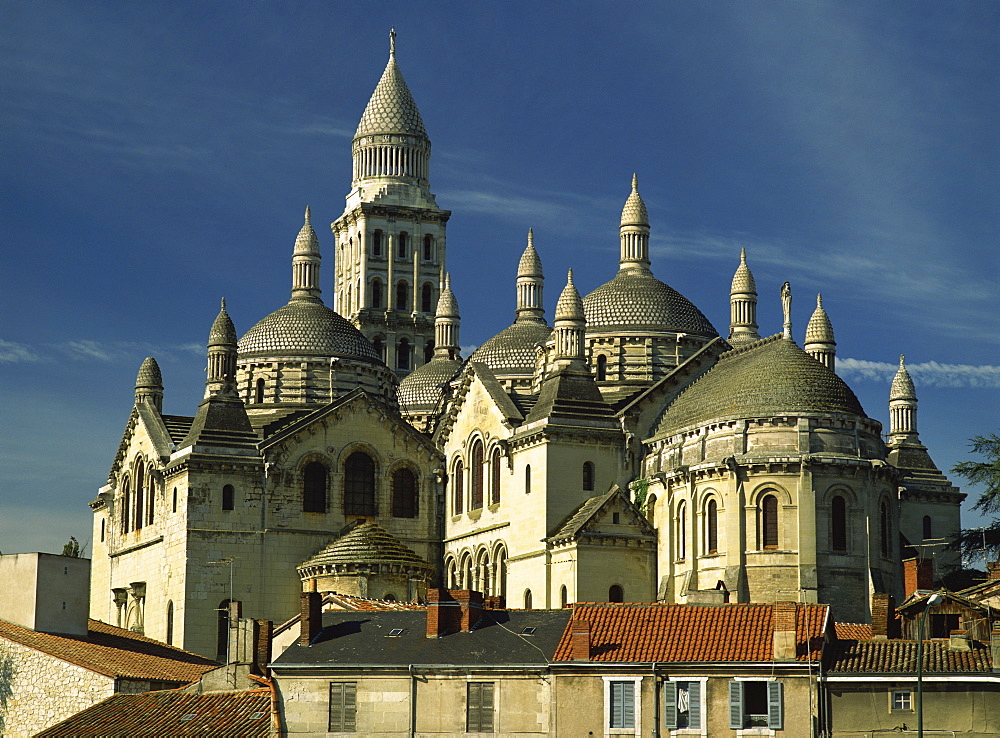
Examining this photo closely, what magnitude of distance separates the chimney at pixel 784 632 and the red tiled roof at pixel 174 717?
41.2 ft

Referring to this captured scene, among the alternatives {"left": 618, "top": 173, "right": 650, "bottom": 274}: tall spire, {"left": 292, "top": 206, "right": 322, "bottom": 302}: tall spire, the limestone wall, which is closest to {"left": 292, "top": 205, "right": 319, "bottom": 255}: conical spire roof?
{"left": 292, "top": 206, "right": 322, "bottom": 302}: tall spire

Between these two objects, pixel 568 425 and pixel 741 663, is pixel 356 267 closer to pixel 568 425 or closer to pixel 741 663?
pixel 568 425

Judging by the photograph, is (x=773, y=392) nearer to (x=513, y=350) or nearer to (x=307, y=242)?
(x=513, y=350)

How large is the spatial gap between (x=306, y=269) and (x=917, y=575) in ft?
149

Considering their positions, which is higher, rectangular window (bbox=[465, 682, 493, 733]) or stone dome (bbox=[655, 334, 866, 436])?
stone dome (bbox=[655, 334, 866, 436])

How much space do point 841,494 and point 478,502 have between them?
676 inches

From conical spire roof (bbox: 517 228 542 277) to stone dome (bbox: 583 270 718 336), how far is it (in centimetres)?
767

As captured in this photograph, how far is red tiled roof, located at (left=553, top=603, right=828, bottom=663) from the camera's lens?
48.1m

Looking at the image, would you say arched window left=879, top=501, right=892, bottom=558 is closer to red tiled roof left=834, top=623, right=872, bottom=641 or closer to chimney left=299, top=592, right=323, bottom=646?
red tiled roof left=834, top=623, right=872, bottom=641

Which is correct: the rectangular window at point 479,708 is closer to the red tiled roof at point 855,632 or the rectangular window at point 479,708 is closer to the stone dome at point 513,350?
the red tiled roof at point 855,632

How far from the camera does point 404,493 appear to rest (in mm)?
82750

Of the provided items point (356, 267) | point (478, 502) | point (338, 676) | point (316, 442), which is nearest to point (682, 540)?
point (478, 502)

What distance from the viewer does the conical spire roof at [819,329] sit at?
81.1 m

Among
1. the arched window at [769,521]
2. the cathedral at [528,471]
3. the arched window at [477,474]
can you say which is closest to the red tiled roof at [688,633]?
the cathedral at [528,471]
